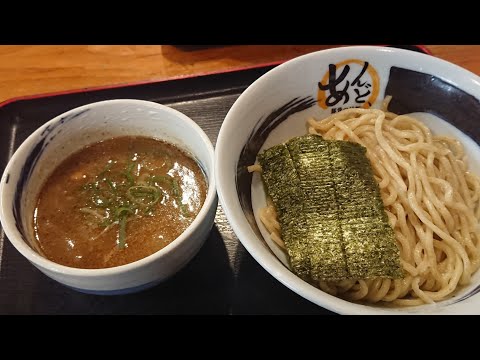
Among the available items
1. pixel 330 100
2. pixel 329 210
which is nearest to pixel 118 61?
pixel 330 100

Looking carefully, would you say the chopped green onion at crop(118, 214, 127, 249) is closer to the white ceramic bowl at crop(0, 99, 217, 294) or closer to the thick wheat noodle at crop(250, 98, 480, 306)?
the white ceramic bowl at crop(0, 99, 217, 294)

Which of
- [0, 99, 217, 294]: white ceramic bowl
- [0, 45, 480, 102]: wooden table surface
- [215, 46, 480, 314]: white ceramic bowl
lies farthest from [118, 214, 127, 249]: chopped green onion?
[0, 45, 480, 102]: wooden table surface

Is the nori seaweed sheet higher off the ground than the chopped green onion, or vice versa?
the nori seaweed sheet

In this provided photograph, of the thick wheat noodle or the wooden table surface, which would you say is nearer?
the thick wheat noodle

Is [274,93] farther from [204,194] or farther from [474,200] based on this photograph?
[474,200]

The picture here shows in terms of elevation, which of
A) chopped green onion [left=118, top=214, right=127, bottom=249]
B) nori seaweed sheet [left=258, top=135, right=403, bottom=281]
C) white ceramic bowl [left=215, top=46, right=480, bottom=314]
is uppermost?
white ceramic bowl [left=215, top=46, right=480, bottom=314]

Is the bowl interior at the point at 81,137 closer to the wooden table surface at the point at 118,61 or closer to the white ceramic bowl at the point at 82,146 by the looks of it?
the white ceramic bowl at the point at 82,146

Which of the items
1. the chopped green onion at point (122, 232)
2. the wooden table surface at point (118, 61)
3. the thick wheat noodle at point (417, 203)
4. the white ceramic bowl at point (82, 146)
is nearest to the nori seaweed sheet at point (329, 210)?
the thick wheat noodle at point (417, 203)

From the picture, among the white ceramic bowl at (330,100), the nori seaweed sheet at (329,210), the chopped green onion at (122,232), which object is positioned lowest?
the chopped green onion at (122,232)
